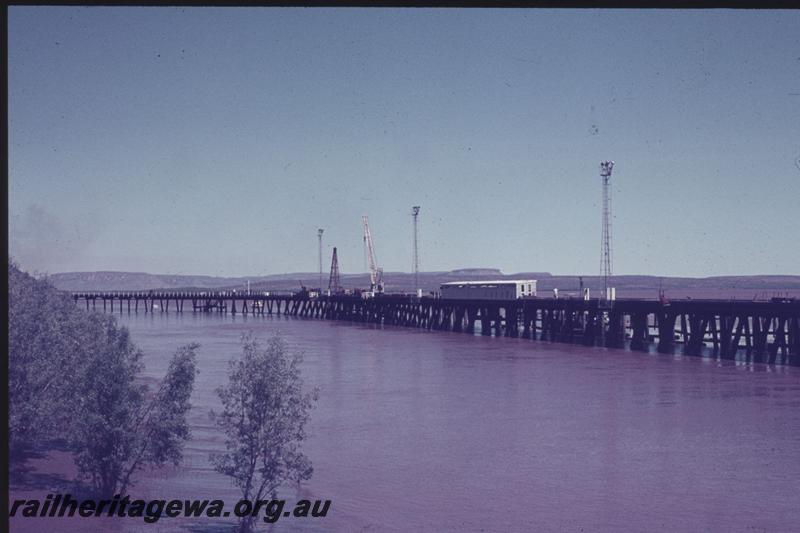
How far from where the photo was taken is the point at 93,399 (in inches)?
655

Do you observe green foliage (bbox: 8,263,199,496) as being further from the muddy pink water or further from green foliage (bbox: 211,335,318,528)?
green foliage (bbox: 211,335,318,528)

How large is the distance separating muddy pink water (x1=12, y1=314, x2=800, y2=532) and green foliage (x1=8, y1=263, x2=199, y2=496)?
1174 mm

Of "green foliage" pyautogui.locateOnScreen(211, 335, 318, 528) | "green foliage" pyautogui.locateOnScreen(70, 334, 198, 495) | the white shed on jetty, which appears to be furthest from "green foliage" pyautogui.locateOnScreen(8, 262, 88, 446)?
the white shed on jetty

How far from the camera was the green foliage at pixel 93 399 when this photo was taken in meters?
16.4

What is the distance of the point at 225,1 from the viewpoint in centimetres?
1121

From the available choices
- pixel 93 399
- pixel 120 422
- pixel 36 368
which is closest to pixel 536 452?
pixel 120 422

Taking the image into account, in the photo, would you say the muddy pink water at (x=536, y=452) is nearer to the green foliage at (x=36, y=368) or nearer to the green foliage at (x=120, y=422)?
the green foliage at (x=120, y=422)

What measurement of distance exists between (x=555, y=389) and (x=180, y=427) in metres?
18.6

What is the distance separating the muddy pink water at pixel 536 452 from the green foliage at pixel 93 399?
1174mm

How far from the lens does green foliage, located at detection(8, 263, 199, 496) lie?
1639 cm

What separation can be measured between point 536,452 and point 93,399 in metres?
10.4

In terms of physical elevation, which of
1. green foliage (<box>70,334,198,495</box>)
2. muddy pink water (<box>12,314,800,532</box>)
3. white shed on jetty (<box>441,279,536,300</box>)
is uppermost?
white shed on jetty (<box>441,279,536,300</box>)

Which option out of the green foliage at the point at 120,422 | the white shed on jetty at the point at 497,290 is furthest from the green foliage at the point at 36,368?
the white shed on jetty at the point at 497,290

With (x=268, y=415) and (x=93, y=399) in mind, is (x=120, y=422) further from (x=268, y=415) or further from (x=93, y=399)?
(x=268, y=415)
